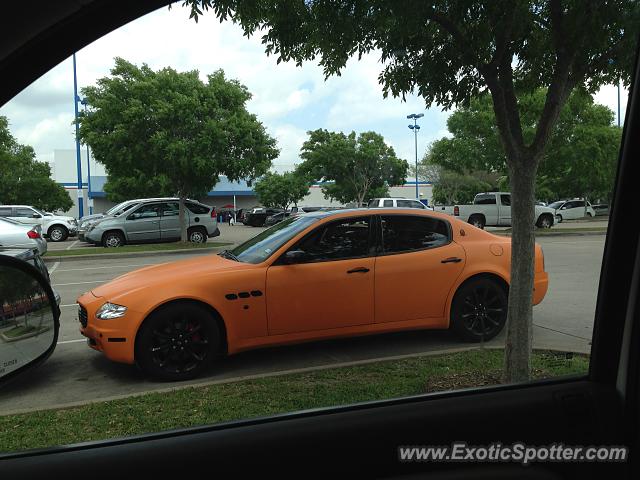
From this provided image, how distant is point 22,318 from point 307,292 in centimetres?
322

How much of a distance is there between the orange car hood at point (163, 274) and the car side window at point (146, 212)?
2.43 metres

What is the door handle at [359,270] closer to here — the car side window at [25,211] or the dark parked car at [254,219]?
the car side window at [25,211]

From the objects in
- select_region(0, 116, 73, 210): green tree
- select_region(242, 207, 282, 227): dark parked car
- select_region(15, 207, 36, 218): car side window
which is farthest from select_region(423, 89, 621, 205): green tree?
select_region(242, 207, 282, 227): dark parked car

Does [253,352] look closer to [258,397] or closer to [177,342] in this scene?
[177,342]

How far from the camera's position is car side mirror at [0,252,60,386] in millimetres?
1210

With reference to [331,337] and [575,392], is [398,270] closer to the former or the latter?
[331,337]

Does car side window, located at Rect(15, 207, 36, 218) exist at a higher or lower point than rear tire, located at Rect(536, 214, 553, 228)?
higher

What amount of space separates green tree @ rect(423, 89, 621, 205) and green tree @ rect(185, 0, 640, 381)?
66 millimetres

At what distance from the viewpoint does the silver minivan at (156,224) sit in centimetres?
624

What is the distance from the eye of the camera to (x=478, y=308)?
16.3 ft

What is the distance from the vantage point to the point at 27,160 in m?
2.15

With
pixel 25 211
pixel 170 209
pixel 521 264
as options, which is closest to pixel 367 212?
pixel 521 264

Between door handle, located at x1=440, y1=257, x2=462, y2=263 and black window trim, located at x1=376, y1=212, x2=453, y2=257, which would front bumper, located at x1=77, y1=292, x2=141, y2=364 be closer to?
black window trim, located at x1=376, y1=212, x2=453, y2=257

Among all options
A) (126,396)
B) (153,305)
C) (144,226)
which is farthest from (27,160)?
(144,226)
